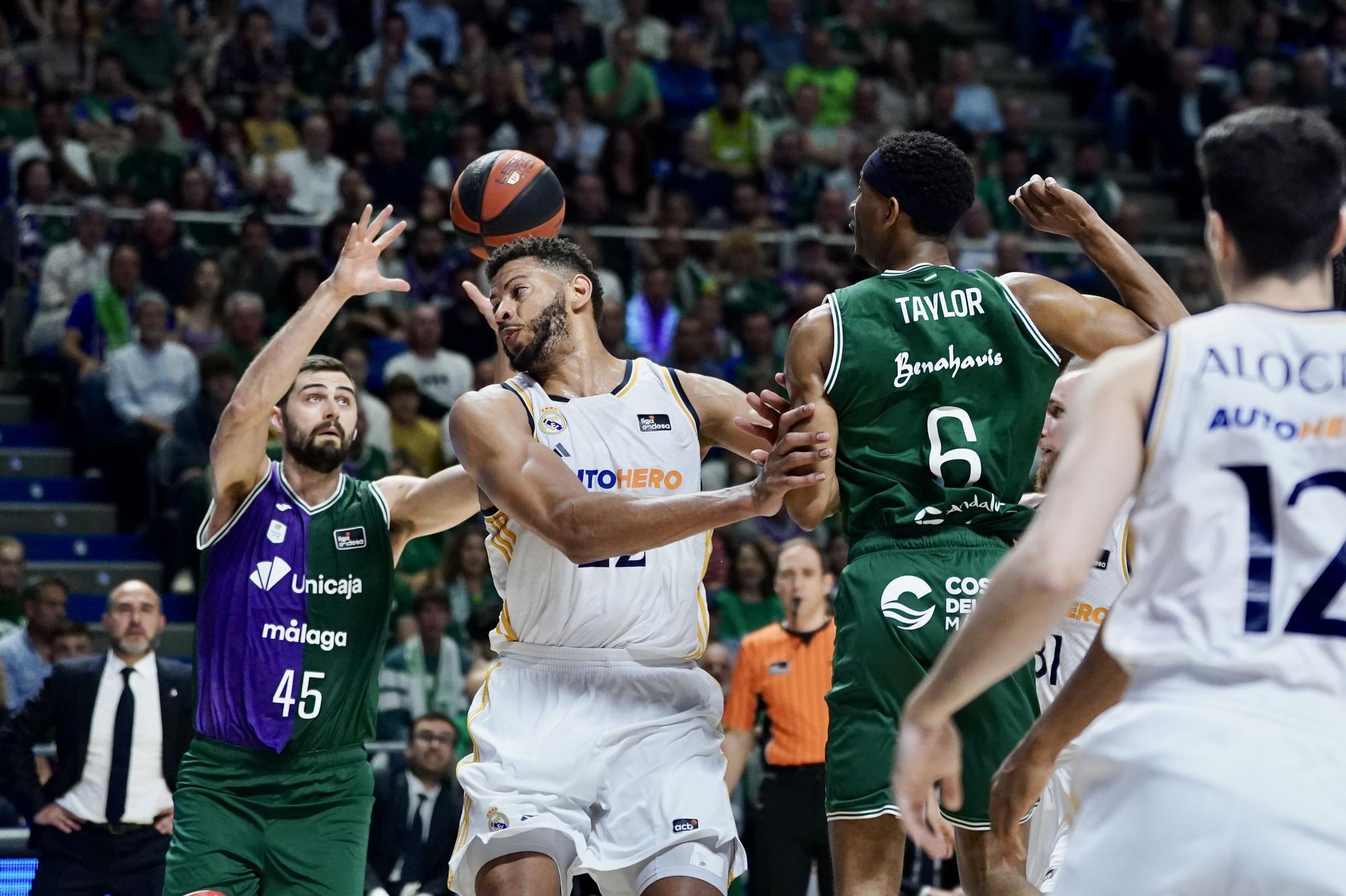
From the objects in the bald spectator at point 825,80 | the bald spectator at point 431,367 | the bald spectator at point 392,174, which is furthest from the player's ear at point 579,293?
the bald spectator at point 825,80

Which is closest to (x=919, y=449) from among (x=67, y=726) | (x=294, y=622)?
(x=294, y=622)

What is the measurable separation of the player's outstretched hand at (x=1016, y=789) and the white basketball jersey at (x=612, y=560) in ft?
5.74

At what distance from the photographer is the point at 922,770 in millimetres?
3236

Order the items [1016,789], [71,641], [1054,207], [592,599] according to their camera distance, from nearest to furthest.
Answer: [1016,789]
[592,599]
[1054,207]
[71,641]

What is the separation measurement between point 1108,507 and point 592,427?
2533mm

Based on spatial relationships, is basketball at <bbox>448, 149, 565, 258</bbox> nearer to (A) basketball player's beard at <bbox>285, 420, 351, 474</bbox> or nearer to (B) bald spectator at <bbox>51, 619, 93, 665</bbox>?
(A) basketball player's beard at <bbox>285, 420, 351, 474</bbox>

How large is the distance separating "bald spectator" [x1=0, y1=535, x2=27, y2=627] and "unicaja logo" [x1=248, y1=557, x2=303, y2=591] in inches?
212

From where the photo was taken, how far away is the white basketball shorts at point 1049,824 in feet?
20.2

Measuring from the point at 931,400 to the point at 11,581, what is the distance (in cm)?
828

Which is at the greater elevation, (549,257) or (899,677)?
(549,257)

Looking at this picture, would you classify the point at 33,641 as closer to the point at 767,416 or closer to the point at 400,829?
A: the point at 400,829

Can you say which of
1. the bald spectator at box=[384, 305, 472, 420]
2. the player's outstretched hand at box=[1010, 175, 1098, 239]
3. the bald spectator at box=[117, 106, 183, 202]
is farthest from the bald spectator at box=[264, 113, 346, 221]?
the player's outstretched hand at box=[1010, 175, 1098, 239]

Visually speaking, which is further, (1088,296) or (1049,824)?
(1049,824)

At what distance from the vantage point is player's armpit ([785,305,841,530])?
15.9ft
